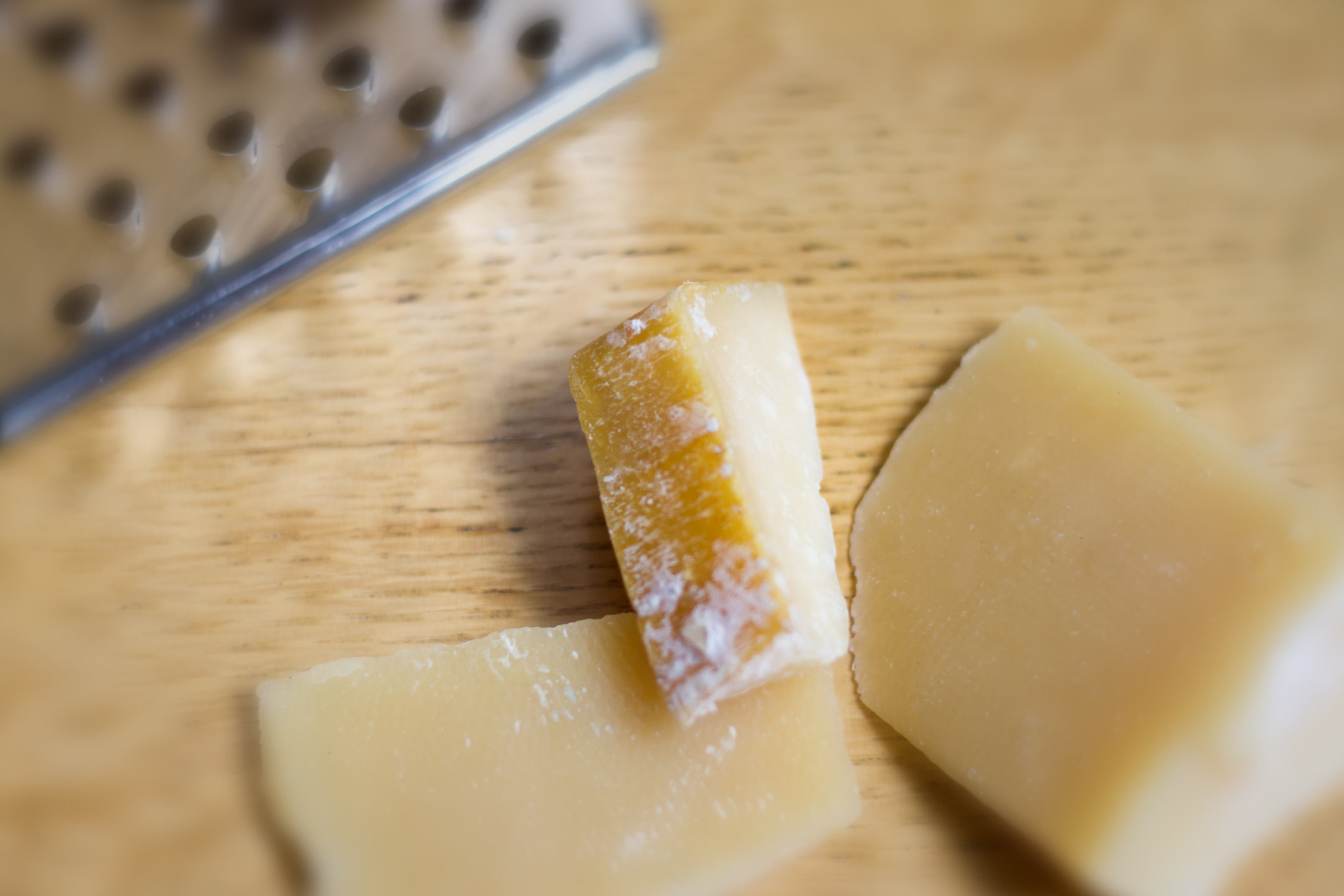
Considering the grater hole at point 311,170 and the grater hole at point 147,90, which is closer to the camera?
the grater hole at point 147,90

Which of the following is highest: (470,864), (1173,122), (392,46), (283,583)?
(392,46)

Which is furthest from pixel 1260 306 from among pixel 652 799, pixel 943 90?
pixel 652 799

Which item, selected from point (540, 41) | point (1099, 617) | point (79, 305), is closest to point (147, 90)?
point (79, 305)

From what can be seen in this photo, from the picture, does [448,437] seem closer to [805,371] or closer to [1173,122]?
[805,371]

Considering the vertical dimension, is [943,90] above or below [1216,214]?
above

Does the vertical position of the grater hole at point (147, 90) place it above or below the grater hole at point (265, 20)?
below

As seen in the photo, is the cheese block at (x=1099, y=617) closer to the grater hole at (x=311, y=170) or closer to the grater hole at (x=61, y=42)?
the grater hole at (x=311, y=170)

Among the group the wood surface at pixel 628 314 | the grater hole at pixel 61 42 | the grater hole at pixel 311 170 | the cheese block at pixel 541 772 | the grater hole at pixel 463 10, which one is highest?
the grater hole at pixel 61 42

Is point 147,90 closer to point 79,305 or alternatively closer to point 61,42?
point 61,42

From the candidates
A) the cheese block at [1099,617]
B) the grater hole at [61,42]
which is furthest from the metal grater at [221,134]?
the cheese block at [1099,617]
